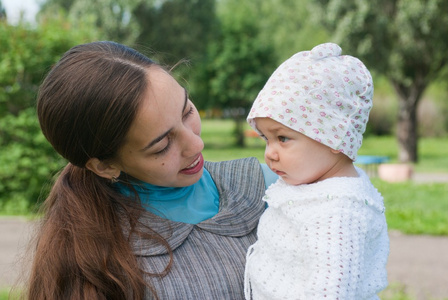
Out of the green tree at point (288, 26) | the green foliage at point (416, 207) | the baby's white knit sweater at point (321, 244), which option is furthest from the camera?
the green tree at point (288, 26)

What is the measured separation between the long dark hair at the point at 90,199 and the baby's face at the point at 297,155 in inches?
15.7

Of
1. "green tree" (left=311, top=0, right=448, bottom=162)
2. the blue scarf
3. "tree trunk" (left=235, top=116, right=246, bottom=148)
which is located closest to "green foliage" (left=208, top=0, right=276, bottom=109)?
"tree trunk" (left=235, top=116, right=246, bottom=148)

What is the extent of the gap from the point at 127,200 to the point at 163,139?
24 cm

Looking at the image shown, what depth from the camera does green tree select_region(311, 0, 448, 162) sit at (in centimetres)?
1562

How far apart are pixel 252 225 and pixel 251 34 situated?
26.4 metres

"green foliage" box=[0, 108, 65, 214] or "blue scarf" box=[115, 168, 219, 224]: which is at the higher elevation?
"blue scarf" box=[115, 168, 219, 224]

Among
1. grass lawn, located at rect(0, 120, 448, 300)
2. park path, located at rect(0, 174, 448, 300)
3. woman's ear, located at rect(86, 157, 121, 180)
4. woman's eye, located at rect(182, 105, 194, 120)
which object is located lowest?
grass lawn, located at rect(0, 120, 448, 300)

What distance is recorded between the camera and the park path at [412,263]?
5.23 metres

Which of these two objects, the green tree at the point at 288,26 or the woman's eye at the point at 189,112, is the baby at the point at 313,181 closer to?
the woman's eye at the point at 189,112

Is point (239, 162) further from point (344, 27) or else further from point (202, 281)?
point (344, 27)

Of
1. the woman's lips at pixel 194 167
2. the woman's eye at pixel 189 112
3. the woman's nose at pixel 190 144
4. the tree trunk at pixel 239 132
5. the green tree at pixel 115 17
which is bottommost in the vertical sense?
the tree trunk at pixel 239 132

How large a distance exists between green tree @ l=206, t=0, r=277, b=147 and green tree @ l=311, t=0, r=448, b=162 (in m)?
9.37

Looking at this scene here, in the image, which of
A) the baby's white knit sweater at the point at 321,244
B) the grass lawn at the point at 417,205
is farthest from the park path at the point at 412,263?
the baby's white knit sweater at the point at 321,244

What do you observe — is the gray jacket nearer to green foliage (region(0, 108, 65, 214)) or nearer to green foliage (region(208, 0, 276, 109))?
green foliage (region(0, 108, 65, 214))
